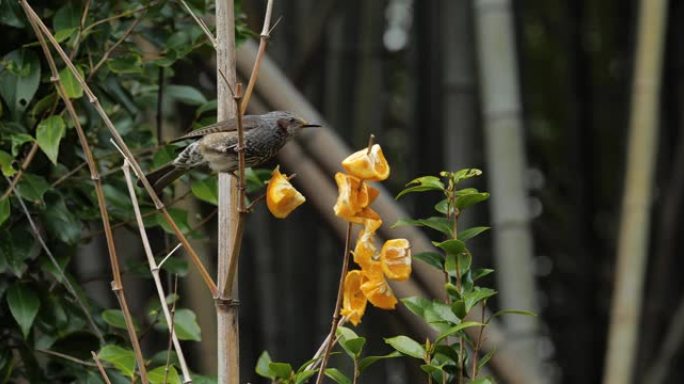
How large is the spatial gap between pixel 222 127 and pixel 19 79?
0.30m

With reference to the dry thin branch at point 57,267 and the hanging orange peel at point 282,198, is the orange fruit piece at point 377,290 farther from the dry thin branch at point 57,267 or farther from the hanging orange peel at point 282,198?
the dry thin branch at point 57,267

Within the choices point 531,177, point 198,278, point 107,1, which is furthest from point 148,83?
point 531,177

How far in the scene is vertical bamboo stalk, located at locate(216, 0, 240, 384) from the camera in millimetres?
959

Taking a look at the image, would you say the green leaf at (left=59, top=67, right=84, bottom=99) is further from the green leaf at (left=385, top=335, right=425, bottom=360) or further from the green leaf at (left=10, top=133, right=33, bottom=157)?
the green leaf at (left=385, top=335, right=425, bottom=360)

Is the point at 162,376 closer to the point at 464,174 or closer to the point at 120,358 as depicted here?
the point at 120,358

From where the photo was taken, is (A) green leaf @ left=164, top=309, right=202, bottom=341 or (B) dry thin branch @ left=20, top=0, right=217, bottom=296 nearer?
(B) dry thin branch @ left=20, top=0, right=217, bottom=296

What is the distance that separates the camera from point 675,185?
356cm

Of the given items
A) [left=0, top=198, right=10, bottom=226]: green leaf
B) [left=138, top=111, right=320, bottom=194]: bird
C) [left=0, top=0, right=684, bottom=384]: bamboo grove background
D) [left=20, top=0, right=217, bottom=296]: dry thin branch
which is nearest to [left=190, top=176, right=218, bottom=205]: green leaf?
[left=138, top=111, right=320, bottom=194]: bird

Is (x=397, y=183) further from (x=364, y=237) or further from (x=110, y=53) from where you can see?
(x=364, y=237)

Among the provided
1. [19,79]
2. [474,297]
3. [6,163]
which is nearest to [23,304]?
[6,163]

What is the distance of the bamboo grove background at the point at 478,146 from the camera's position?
328cm

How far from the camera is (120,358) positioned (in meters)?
1.20

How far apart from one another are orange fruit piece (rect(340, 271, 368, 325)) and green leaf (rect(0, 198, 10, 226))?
1.67 feet

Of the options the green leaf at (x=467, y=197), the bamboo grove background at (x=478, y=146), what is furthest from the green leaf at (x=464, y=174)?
the bamboo grove background at (x=478, y=146)
